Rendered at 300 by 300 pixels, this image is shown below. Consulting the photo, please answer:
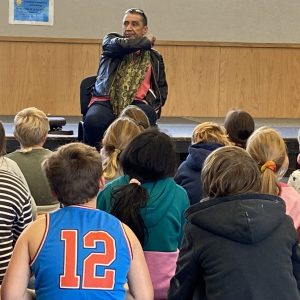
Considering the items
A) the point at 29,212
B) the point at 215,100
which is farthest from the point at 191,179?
the point at 215,100

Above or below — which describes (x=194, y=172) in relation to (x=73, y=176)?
below

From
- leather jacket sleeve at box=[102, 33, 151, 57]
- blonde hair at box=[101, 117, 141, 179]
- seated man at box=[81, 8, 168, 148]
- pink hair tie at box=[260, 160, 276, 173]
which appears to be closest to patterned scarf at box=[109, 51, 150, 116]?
seated man at box=[81, 8, 168, 148]

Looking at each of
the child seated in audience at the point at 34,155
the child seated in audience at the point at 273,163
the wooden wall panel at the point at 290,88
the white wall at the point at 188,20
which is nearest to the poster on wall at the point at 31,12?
the white wall at the point at 188,20

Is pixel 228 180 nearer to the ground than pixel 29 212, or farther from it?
farther from it

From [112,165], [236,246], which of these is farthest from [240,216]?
[112,165]

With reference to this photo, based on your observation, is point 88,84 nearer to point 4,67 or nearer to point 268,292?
point 4,67

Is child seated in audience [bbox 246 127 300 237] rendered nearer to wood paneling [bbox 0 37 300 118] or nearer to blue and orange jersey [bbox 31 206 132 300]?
blue and orange jersey [bbox 31 206 132 300]

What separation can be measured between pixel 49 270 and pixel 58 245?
0.07 m

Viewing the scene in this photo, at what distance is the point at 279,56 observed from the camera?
7773 mm

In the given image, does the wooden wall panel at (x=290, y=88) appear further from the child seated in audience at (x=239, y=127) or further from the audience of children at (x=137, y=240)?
the audience of children at (x=137, y=240)

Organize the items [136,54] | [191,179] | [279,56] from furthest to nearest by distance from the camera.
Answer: [279,56]
[136,54]
[191,179]

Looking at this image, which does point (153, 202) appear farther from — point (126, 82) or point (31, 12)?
point (31, 12)

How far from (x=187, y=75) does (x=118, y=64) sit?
→ 110 inches

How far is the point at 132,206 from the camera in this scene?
2.41 metres
